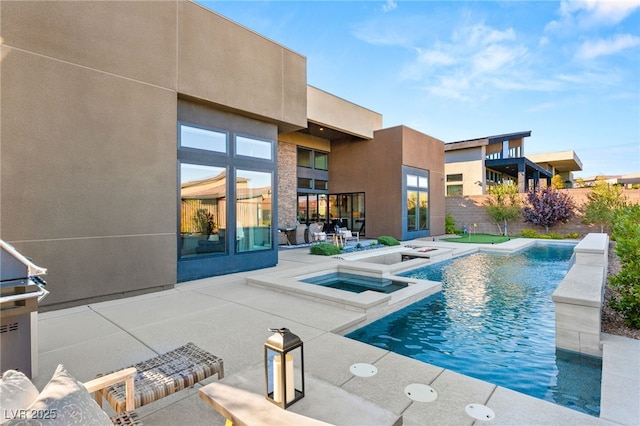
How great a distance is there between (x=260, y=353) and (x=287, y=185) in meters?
11.4

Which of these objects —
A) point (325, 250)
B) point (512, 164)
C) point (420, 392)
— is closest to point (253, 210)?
point (325, 250)

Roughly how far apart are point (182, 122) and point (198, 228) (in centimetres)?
225

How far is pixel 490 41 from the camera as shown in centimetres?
1027

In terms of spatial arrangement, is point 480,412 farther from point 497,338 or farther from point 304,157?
point 304,157

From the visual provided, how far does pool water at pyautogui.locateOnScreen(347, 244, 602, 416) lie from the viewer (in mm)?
3170

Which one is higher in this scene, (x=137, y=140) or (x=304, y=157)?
(x=304, y=157)

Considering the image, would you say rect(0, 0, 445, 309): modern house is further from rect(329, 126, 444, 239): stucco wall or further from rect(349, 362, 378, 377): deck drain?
rect(329, 126, 444, 239): stucco wall

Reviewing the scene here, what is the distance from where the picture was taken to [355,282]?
294 inches

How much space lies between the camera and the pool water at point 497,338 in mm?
3170

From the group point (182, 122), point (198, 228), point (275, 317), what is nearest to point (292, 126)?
point (182, 122)

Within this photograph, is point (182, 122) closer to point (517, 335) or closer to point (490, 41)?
point (517, 335)

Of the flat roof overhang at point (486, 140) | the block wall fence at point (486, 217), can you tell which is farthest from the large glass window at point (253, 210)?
the flat roof overhang at point (486, 140)

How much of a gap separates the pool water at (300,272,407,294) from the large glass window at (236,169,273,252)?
175cm

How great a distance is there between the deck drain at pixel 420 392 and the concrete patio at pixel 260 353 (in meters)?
0.05
